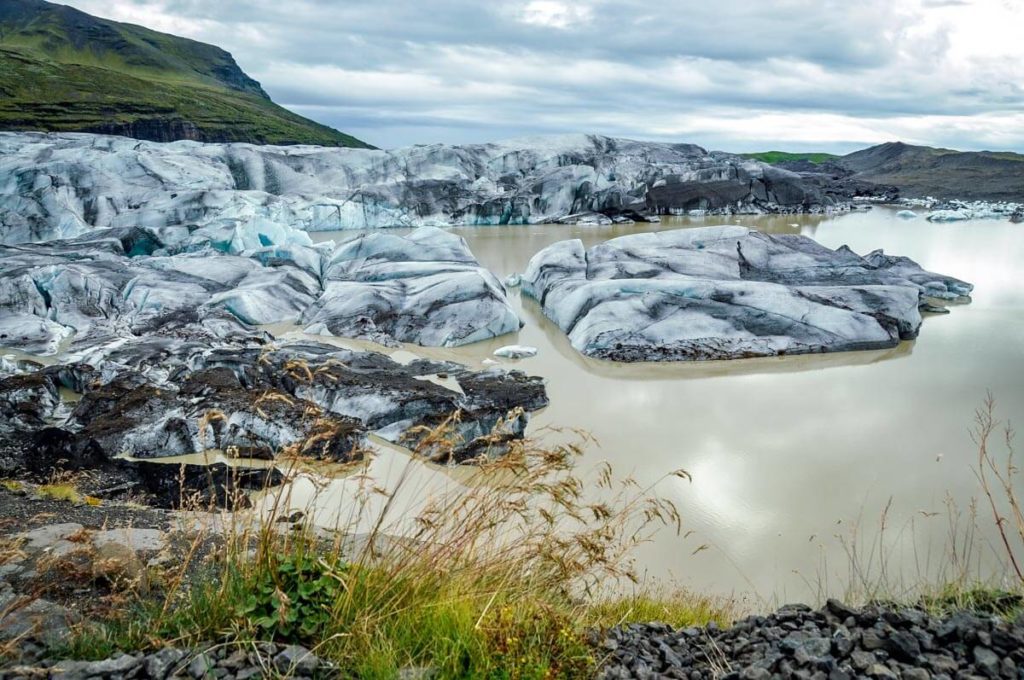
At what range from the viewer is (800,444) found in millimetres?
7230

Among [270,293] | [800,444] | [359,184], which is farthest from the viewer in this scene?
[359,184]

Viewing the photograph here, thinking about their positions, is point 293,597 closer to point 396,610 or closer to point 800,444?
point 396,610

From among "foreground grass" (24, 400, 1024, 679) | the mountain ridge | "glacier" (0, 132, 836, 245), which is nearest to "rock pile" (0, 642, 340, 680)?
"foreground grass" (24, 400, 1024, 679)

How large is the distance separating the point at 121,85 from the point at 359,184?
38686mm

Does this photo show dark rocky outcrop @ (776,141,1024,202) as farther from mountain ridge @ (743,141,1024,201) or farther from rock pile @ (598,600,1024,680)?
rock pile @ (598,600,1024,680)

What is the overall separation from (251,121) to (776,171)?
148 feet

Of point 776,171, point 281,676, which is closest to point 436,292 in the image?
point 281,676

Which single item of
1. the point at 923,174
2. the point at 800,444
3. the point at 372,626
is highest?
the point at 923,174

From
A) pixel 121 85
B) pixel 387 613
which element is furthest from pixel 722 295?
pixel 121 85

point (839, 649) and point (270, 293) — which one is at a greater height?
point (839, 649)

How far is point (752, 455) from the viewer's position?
694 centimetres

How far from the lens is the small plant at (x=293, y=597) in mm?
2068

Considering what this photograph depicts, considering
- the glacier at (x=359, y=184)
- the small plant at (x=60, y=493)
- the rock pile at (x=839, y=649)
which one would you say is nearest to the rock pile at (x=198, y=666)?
the rock pile at (x=839, y=649)

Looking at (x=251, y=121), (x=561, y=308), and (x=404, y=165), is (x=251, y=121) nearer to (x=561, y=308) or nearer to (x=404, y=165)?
(x=404, y=165)
